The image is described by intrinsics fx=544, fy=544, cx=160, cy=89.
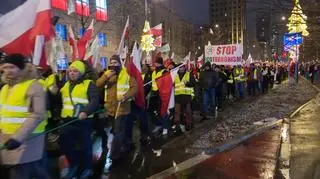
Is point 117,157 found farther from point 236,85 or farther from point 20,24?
point 236,85

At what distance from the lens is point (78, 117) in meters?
Result: 7.64

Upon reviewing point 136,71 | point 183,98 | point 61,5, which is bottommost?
point 183,98

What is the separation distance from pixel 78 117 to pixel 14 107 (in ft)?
6.78

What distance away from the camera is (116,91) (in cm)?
965

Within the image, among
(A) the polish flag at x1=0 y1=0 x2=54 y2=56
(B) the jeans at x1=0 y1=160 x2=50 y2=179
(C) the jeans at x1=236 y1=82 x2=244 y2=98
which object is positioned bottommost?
(C) the jeans at x1=236 y1=82 x2=244 y2=98

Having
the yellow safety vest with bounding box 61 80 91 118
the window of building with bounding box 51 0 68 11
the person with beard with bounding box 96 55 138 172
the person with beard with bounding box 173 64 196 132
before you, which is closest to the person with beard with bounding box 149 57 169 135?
the person with beard with bounding box 173 64 196 132

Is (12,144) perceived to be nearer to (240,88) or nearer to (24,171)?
(24,171)

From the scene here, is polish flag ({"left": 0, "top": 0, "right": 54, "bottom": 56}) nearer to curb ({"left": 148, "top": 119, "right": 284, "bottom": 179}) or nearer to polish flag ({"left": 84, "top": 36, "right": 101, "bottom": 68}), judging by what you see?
curb ({"left": 148, "top": 119, "right": 284, "bottom": 179})

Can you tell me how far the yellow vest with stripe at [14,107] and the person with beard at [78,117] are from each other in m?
1.92

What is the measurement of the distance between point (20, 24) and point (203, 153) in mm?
4508

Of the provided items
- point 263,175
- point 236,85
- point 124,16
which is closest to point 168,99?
point 263,175

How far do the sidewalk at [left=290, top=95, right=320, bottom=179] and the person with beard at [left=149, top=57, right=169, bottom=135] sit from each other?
113 inches

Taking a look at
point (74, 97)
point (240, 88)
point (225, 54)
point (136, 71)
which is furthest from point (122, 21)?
point (74, 97)

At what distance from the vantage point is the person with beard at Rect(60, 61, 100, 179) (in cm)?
770
